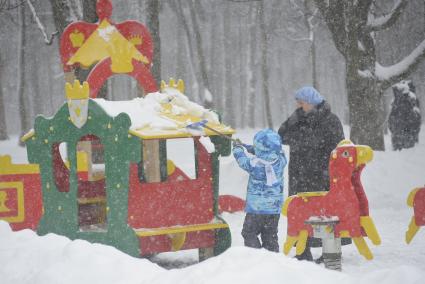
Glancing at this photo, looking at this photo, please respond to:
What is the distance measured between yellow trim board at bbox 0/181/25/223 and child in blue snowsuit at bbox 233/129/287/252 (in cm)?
336

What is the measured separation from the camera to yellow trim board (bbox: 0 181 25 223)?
27.6 ft

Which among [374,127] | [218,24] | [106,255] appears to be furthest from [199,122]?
[218,24]

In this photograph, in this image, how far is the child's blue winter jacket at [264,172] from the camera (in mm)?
6316

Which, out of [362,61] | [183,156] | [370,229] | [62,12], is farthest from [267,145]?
[183,156]

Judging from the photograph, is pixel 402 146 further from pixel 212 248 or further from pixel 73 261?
pixel 73 261

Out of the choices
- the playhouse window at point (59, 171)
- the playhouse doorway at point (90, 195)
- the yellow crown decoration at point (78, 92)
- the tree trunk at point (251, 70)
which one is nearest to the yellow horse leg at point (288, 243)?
the playhouse doorway at point (90, 195)

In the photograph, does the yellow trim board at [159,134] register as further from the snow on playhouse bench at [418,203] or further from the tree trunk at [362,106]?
the tree trunk at [362,106]

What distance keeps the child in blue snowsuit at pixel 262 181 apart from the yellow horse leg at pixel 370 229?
2.57 feet

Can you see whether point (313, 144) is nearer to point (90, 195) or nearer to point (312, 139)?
point (312, 139)

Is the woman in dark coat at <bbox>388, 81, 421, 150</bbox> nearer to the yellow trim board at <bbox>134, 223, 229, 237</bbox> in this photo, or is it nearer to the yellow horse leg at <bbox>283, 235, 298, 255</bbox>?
the yellow trim board at <bbox>134, 223, 229, 237</bbox>

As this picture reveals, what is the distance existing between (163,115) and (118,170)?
0.80 m

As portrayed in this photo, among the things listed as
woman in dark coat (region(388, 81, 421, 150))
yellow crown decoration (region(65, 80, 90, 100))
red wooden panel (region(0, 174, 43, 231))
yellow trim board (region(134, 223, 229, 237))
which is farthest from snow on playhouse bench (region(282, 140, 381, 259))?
woman in dark coat (region(388, 81, 421, 150))

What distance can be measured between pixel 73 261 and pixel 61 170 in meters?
2.76

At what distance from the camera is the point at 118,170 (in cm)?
658
